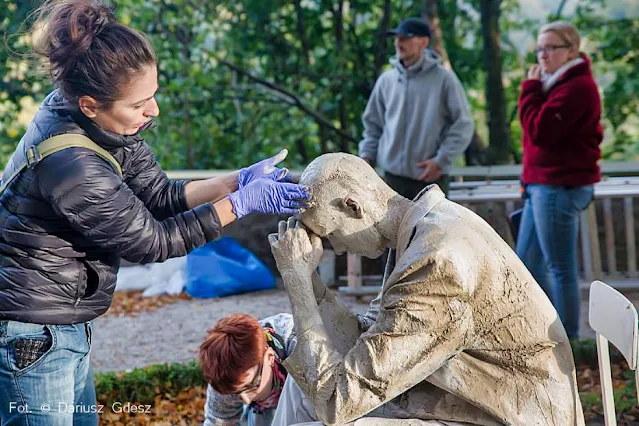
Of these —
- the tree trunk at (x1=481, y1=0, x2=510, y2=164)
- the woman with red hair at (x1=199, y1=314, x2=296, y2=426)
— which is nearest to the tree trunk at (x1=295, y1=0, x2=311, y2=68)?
the tree trunk at (x1=481, y1=0, x2=510, y2=164)

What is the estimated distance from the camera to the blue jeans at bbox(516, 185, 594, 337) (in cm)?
507

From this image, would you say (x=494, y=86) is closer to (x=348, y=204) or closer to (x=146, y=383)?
(x=146, y=383)

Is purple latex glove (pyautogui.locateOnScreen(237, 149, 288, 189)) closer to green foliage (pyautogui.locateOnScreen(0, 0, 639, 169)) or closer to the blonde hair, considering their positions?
the blonde hair

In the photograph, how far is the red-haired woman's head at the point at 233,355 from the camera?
10.4 ft

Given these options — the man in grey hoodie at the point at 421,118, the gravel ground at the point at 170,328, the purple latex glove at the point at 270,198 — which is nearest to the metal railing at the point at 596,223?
the gravel ground at the point at 170,328

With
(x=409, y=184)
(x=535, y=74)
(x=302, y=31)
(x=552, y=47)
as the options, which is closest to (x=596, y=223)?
(x=409, y=184)

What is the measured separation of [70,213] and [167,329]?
4.38 metres

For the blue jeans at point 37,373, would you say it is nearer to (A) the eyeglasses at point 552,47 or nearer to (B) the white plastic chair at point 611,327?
(B) the white plastic chair at point 611,327

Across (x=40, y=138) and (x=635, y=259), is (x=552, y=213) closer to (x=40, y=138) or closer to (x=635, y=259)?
(x=635, y=259)

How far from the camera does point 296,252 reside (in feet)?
8.07

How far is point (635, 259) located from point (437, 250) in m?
5.49

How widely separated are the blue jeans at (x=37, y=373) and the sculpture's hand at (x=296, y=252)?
26.7 inches

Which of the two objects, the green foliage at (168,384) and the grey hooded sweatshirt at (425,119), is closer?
the green foliage at (168,384)

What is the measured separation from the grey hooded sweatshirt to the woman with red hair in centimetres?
263
